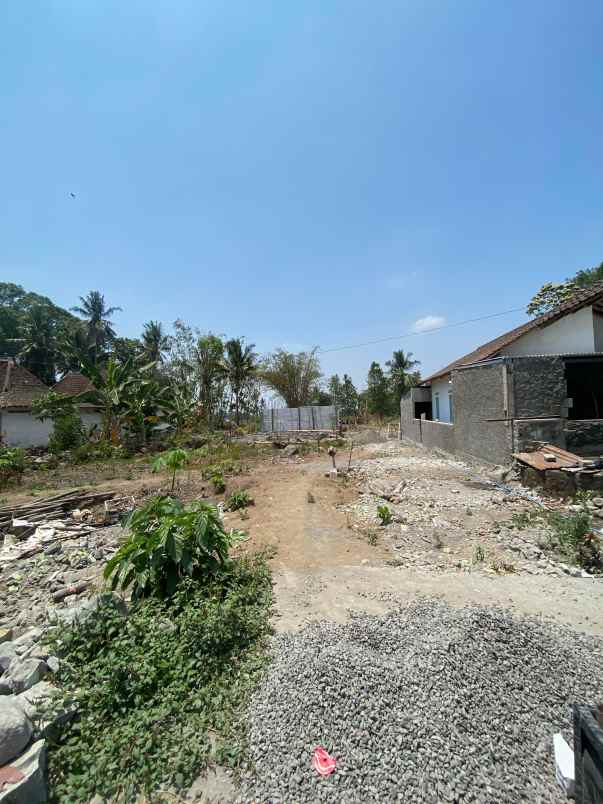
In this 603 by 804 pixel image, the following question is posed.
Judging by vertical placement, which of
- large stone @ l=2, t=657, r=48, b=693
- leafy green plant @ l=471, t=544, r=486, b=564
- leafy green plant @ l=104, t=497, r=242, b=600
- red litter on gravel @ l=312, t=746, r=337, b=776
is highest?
leafy green plant @ l=104, t=497, r=242, b=600

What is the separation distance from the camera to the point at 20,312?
3391cm

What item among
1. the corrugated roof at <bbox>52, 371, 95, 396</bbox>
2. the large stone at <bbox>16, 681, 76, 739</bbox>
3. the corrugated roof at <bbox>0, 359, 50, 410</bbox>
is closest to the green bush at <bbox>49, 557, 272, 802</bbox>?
the large stone at <bbox>16, 681, 76, 739</bbox>

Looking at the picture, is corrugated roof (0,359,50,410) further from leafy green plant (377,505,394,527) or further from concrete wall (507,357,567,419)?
concrete wall (507,357,567,419)

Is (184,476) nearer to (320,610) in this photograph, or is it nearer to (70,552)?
(70,552)

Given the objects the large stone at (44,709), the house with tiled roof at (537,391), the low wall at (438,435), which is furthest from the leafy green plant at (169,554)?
the low wall at (438,435)

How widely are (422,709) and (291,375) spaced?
27.3 meters

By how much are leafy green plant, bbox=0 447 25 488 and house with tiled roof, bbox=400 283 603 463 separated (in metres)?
14.5

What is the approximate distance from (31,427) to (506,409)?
21.4 m

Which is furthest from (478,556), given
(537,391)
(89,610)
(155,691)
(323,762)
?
(537,391)

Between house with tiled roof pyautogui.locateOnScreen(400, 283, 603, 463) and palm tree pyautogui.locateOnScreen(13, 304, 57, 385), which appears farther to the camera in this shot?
palm tree pyautogui.locateOnScreen(13, 304, 57, 385)

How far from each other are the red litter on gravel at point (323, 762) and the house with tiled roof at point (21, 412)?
1840 cm

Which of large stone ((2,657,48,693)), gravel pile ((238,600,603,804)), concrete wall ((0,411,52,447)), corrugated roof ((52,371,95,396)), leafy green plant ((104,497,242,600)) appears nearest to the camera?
gravel pile ((238,600,603,804))

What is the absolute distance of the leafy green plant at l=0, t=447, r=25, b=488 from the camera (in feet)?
34.4

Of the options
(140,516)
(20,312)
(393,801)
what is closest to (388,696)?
(393,801)
